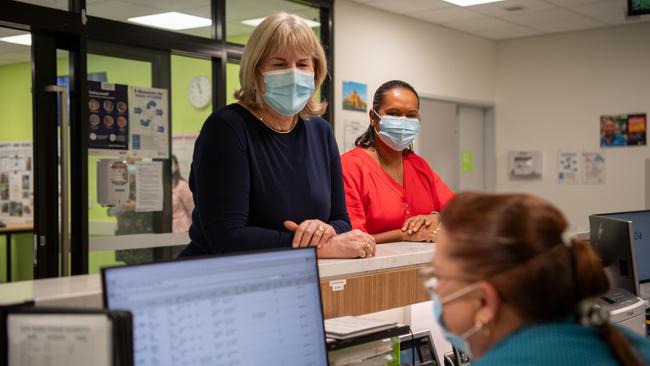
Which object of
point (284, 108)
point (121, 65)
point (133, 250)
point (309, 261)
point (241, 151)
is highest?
point (121, 65)

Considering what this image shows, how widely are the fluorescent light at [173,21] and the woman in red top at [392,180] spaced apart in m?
2.13

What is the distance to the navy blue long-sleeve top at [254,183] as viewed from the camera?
5.45ft

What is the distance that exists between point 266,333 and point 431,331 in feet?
2.42

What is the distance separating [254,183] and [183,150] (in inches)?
117

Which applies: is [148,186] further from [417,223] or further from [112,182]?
[417,223]

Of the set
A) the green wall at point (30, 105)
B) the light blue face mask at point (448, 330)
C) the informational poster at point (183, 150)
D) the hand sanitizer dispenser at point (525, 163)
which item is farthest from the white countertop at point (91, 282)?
the hand sanitizer dispenser at point (525, 163)

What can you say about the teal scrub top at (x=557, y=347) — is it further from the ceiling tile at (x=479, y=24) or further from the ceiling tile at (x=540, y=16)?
the ceiling tile at (x=479, y=24)

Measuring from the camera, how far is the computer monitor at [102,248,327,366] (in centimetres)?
110

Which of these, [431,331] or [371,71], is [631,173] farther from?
[431,331]

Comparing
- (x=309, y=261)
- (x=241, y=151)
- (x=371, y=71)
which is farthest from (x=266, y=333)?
(x=371, y=71)

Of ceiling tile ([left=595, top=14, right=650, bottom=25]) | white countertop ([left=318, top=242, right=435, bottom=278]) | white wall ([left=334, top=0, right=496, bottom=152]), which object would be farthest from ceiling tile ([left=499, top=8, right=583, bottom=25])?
white countertop ([left=318, top=242, right=435, bottom=278])

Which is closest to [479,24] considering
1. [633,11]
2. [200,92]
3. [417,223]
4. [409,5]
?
[409,5]

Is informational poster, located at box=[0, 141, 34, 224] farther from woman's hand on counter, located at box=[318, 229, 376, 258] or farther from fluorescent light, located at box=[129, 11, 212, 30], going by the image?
woman's hand on counter, located at box=[318, 229, 376, 258]

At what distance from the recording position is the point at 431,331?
191 cm
